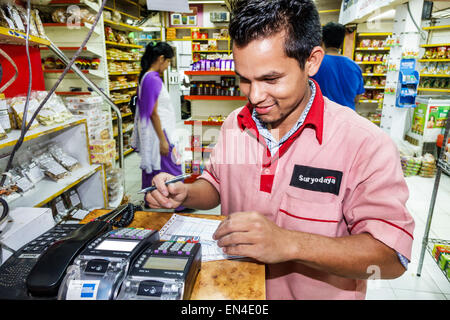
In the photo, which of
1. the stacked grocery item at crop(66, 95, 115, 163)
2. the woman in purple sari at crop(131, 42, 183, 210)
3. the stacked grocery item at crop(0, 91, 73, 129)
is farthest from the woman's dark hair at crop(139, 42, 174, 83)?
the stacked grocery item at crop(0, 91, 73, 129)

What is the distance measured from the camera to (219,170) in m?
1.25

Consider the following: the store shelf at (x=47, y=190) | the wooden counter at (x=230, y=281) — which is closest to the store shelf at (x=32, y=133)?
the store shelf at (x=47, y=190)

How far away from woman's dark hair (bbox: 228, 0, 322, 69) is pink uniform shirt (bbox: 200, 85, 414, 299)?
0.74 feet

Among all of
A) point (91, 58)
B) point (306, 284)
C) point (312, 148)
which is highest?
point (91, 58)

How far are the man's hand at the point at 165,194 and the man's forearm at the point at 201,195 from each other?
5 cm

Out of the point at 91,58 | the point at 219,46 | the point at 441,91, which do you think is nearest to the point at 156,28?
the point at 219,46

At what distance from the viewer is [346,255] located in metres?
0.76

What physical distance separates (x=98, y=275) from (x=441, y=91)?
7.98m

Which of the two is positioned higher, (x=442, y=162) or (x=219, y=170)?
(x=219, y=170)

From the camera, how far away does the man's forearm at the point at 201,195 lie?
1.19 meters

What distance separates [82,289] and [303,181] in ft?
2.33

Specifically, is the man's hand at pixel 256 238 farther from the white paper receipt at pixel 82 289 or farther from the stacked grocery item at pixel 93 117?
the stacked grocery item at pixel 93 117
